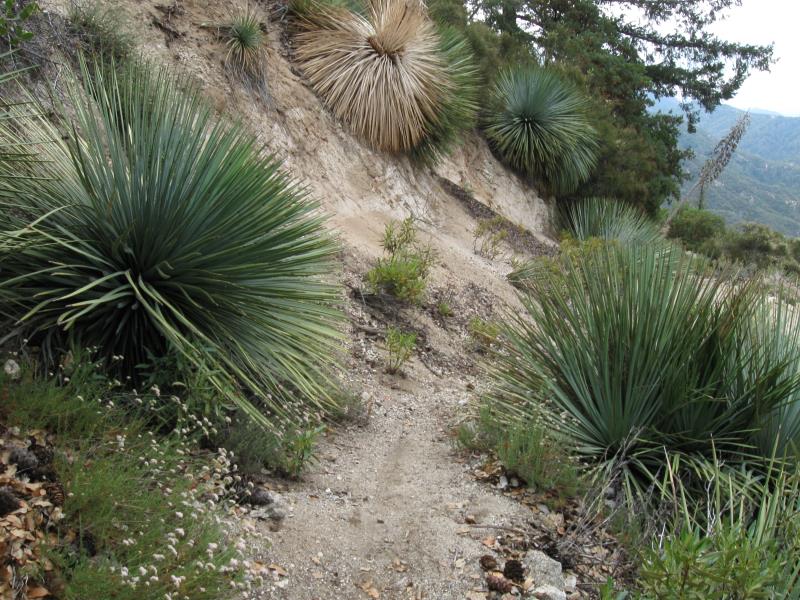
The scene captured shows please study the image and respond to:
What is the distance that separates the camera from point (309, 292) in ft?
16.3

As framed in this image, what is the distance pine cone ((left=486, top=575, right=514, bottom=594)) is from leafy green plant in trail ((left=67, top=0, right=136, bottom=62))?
6.11 metres

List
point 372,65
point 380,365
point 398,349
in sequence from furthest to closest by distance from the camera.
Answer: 1. point 372,65
2. point 380,365
3. point 398,349

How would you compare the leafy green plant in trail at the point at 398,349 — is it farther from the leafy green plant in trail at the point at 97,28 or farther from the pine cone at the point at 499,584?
the leafy green plant in trail at the point at 97,28

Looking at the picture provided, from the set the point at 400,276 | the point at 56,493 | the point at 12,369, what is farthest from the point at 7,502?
the point at 400,276

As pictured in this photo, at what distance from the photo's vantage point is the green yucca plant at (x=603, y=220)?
1444 centimetres

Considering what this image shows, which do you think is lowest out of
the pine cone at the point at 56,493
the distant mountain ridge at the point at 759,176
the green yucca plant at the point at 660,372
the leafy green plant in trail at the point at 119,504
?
the pine cone at the point at 56,493

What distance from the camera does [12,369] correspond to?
3436 mm

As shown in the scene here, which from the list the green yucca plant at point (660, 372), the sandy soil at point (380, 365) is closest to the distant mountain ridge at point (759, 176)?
the sandy soil at point (380, 365)

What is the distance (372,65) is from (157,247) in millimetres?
6996

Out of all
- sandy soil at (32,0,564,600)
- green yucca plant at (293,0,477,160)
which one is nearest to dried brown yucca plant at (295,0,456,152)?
green yucca plant at (293,0,477,160)

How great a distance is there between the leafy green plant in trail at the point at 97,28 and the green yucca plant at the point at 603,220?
9.76m

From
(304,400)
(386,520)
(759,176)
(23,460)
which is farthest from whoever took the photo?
(759,176)

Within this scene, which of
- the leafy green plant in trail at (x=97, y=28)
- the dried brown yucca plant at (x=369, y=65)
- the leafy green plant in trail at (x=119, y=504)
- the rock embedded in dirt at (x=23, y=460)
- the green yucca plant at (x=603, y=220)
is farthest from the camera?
the green yucca plant at (x=603, y=220)

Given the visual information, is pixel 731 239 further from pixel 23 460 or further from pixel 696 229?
pixel 23 460
